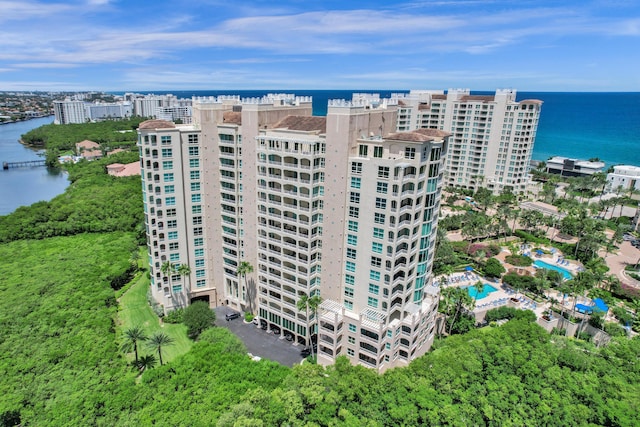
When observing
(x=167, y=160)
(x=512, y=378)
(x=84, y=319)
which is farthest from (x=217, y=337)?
(x=512, y=378)

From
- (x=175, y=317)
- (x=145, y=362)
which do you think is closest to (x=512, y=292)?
(x=175, y=317)

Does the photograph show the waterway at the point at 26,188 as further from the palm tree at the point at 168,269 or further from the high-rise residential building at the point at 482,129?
the high-rise residential building at the point at 482,129

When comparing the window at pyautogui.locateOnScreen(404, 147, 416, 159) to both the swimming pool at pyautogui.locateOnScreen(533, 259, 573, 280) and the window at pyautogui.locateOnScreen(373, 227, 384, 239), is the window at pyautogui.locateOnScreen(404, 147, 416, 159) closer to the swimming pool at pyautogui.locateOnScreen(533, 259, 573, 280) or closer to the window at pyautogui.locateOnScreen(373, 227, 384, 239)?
the window at pyautogui.locateOnScreen(373, 227, 384, 239)

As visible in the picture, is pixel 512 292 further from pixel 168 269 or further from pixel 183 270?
pixel 168 269

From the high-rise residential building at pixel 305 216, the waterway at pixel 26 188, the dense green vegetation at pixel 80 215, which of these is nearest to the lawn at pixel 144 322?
the high-rise residential building at pixel 305 216

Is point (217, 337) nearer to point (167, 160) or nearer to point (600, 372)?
point (167, 160)
